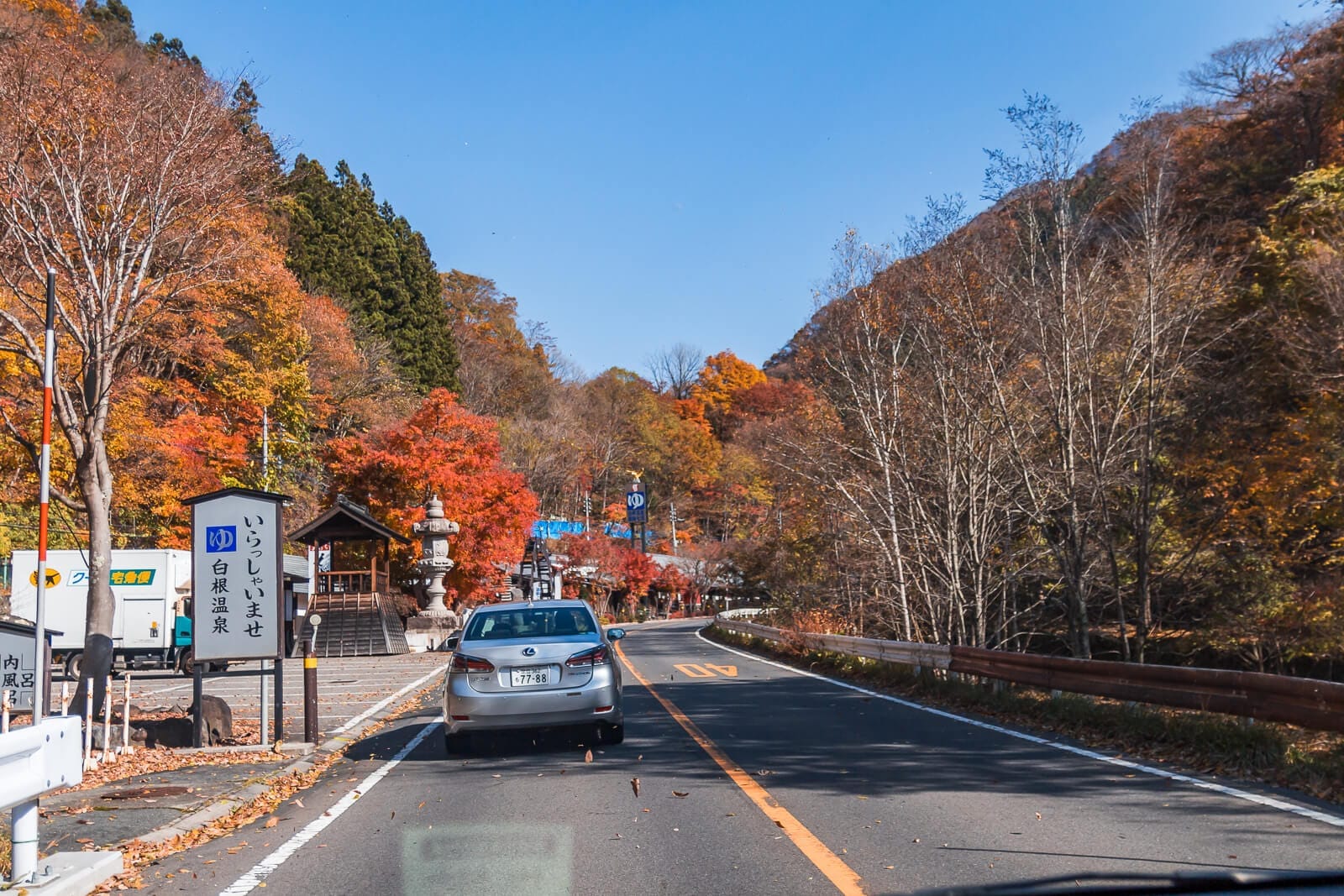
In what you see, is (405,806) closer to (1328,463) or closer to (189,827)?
(189,827)

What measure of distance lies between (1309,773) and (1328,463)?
41.8ft

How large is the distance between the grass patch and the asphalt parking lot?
8080 mm

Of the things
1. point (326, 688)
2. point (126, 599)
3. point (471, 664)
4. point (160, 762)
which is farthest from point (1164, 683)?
point (126, 599)

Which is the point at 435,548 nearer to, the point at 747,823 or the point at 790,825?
the point at 747,823

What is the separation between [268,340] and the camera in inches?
1507

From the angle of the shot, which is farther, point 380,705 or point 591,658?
point 380,705

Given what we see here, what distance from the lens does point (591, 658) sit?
1016 cm

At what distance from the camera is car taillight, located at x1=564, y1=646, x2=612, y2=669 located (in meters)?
10.1

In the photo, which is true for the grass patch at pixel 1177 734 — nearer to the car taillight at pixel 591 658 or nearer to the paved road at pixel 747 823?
the paved road at pixel 747 823

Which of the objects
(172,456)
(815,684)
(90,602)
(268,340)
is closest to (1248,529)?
(815,684)

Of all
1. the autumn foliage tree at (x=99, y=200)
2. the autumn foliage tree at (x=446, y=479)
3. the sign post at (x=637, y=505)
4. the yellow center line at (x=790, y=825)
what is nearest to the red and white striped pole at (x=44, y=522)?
the autumn foliage tree at (x=99, y=200)

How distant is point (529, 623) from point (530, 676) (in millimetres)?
1149

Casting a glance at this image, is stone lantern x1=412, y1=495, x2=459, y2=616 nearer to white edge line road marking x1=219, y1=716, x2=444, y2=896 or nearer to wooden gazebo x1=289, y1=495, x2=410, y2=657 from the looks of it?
wooden gazebo x1=289, y1=495, x2=410, y2=657

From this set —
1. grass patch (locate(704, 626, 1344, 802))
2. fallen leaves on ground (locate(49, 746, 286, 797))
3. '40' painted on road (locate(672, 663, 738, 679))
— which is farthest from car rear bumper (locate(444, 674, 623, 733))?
'40' painted on road (locate(672, 663, 738, 679))
